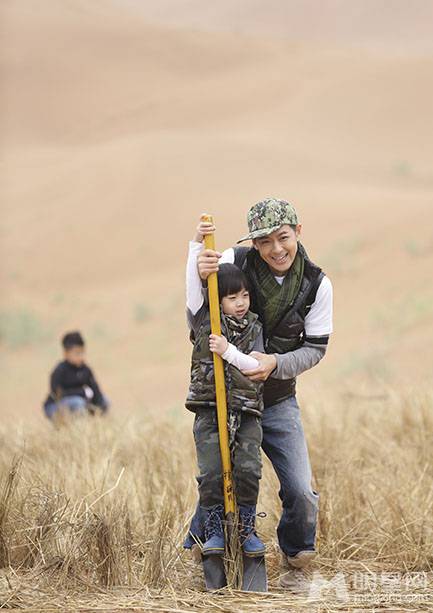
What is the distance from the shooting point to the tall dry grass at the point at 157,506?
4.55 m

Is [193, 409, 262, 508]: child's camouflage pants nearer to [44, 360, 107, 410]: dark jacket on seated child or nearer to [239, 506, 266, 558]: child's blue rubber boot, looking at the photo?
[239, 506, 266, 558]: child's blue rubber boot

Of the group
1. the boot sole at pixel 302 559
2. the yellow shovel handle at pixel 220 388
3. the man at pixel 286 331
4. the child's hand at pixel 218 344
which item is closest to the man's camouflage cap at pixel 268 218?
the man at pixel 286 331

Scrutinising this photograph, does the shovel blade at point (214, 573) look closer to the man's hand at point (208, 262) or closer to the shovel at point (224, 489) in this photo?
the shovel at point (224, 489)

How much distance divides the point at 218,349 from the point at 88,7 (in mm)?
79992

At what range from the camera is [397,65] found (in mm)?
54812

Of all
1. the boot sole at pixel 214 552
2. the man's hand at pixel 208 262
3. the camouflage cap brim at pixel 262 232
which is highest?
the camouflage cap brim at pixel 262 232

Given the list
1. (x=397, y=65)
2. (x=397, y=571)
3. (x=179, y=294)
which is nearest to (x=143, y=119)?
(x=397, y=65)

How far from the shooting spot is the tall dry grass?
455 cm

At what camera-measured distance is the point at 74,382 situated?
32.1 feet

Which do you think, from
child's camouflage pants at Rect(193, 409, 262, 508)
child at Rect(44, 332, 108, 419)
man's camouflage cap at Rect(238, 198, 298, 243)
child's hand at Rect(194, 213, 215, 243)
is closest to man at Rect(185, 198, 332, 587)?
man's camouflage cap at Rect(238, 198, 298, 243)

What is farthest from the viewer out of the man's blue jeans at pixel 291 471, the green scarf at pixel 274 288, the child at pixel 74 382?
the child at pixel 74 382

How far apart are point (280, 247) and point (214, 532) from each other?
1.27m

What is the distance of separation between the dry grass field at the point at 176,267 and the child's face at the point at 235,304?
102 cm

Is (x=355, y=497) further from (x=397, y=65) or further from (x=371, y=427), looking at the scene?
(x=397, y=65)
